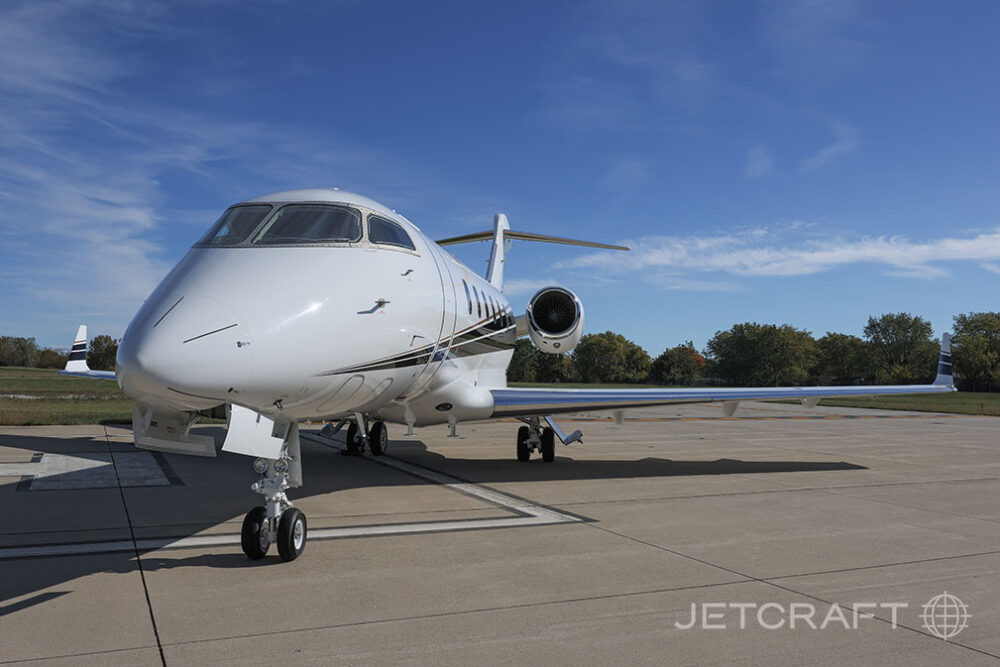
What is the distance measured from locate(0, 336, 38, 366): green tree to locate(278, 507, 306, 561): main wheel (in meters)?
172

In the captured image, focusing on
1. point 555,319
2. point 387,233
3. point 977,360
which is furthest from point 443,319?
point 977,360

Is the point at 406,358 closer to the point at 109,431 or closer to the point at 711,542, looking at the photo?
the point at 711,542

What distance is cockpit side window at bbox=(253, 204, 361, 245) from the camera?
609 centimetres

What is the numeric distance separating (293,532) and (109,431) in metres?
14.1

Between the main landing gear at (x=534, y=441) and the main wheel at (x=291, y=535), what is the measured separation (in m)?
7.42

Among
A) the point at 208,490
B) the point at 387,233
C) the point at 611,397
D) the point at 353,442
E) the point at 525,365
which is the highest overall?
the point at 525,365

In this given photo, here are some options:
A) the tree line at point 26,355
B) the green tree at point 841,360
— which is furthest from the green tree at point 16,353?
the green tree at point 841,360

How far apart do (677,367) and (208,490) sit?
412 ft

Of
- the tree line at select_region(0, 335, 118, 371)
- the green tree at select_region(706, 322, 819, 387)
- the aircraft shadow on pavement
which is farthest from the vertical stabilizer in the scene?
the tree line at select_region(0, 335, 118, 371)

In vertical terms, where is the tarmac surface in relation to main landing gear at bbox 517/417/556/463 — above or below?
below

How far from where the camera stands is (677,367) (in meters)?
130

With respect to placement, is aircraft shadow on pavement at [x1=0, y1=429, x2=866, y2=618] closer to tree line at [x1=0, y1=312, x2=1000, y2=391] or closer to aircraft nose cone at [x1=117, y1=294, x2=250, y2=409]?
aircraft nose cone at [x1=117, y1=294, x2=250, y2=409]

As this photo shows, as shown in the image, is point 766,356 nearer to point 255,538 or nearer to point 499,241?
point 499,241

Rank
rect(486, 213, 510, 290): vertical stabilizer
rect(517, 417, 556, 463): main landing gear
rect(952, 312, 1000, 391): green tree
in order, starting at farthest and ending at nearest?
rect(952, 312, 1000, 391): green tree < rect(486, 213, 510, 290): vertical stabilizer < rect(517, 417, 556, 463): main landing gear
